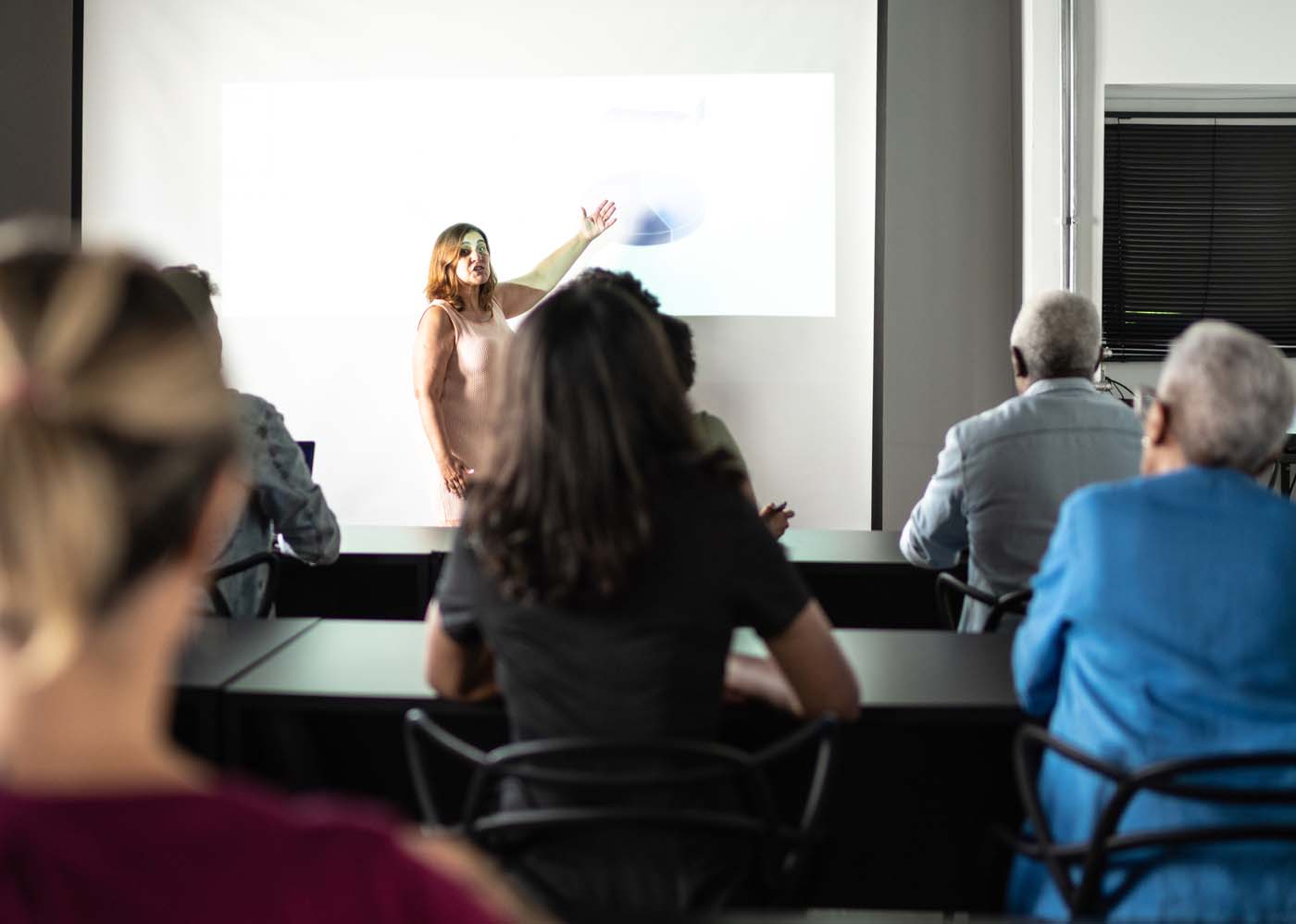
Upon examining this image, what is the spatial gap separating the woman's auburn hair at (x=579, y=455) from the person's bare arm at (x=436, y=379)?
9.76 feet

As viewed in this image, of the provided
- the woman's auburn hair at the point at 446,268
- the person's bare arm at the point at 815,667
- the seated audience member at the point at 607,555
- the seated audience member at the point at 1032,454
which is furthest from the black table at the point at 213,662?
the woman's auburn hair at the point at 446,268

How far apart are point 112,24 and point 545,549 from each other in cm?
491

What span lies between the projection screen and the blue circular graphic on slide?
0.04ft

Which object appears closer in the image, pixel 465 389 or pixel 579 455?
pixel 579 455

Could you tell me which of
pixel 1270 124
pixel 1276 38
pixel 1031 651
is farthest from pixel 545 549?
pixel 1270 124

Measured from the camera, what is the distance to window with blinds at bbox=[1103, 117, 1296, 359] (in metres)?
5.30

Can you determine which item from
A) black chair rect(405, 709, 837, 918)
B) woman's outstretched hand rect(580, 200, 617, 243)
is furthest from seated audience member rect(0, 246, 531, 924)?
woman's outstretched hand rect(580, 200, 617, 243)

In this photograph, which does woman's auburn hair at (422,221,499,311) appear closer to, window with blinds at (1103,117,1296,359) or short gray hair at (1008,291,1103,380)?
short gray hair at (1008,291,1103,380)

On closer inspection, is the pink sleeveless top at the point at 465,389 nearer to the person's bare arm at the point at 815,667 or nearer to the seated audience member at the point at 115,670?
the person's bare arm at the point at 815,667

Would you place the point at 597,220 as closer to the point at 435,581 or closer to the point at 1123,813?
the point at 435,581

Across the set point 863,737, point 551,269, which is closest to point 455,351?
point 551,269

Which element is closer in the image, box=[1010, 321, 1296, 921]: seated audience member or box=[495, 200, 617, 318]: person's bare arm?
box=[1010, 321, 1296, 921]: seated audience member

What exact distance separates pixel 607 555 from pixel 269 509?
1488mm

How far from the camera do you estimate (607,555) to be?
1.35 meters
